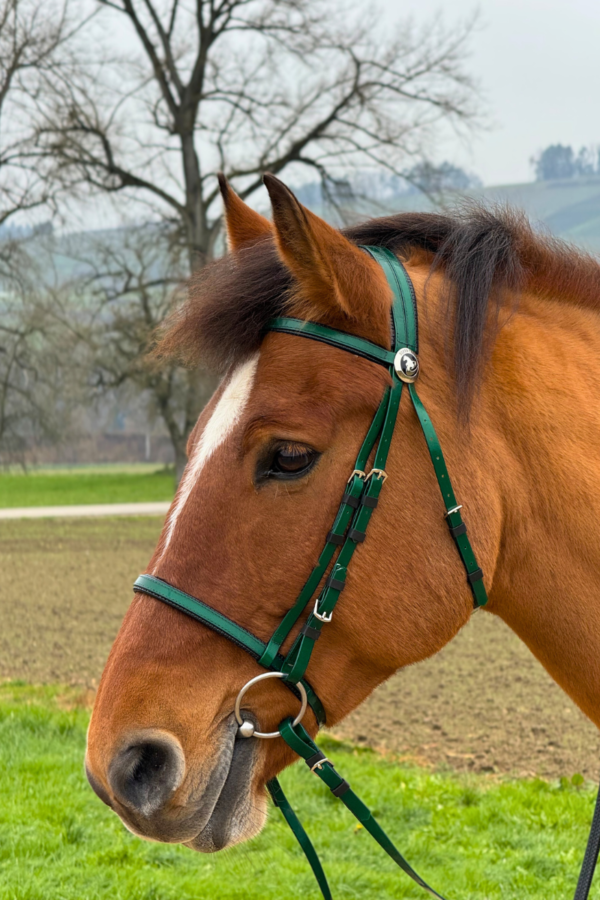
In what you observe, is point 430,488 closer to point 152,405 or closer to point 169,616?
point 169,616

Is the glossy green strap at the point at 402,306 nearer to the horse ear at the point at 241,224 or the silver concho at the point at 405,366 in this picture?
the silver concho at the point at 405,366

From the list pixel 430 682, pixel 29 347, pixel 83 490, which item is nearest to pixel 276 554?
pixel 430 682

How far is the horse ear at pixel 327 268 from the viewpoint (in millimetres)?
1736

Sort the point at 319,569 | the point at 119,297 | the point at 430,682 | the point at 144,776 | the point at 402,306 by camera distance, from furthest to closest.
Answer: the point at 119,297 → the point at 430,682 → the point at 402,306 → the point at 319,569 → the point at 144,776

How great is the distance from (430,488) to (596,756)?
15.2 ft

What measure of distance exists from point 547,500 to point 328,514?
54 cm

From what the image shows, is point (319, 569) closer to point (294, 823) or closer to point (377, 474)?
point (377, 474)

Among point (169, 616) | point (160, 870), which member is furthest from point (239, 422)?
point (160, 870)

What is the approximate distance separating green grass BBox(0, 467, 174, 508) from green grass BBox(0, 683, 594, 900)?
2350 cm

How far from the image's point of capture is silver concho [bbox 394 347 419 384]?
187 cm

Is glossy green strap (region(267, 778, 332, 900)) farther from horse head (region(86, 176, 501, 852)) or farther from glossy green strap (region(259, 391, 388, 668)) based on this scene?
glossy green strap (region(259, 391, 388, 668))

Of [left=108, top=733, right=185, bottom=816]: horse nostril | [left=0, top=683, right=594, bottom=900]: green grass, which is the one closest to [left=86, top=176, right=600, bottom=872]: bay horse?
[left=108, top=733, right=185, bottom=816]: horse nostril

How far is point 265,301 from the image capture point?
75.9 inches

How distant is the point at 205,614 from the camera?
69.5 inches
